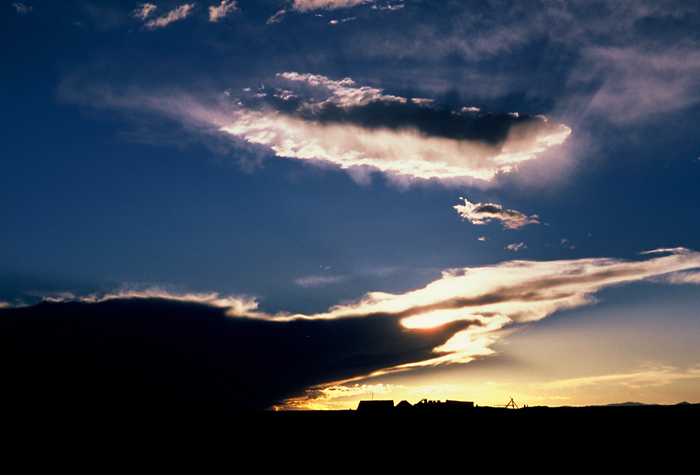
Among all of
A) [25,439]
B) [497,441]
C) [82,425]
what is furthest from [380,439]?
[25,439]

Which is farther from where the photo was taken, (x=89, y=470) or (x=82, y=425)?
(x=82, y=425)

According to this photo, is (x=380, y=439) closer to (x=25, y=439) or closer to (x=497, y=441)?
(x=497, y=441)

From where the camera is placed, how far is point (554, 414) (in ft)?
181

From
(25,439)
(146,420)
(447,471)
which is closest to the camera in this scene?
(447,471)

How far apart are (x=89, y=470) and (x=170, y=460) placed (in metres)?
7.17

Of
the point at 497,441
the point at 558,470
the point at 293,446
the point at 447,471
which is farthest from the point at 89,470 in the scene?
the point at 558,470

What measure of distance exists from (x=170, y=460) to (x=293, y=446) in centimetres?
1189

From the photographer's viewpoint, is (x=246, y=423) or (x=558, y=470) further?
(x=246, y=423)

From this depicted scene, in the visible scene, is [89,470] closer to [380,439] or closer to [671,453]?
[380,439]

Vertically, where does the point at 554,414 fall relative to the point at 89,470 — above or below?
above

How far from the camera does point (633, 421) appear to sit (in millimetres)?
51844

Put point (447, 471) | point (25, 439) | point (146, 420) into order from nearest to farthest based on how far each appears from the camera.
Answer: point (447, 471) < point (25, 439) < point (146, 420)

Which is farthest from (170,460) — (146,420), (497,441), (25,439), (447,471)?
(497,441)

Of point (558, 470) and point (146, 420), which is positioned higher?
point (146, 420)
